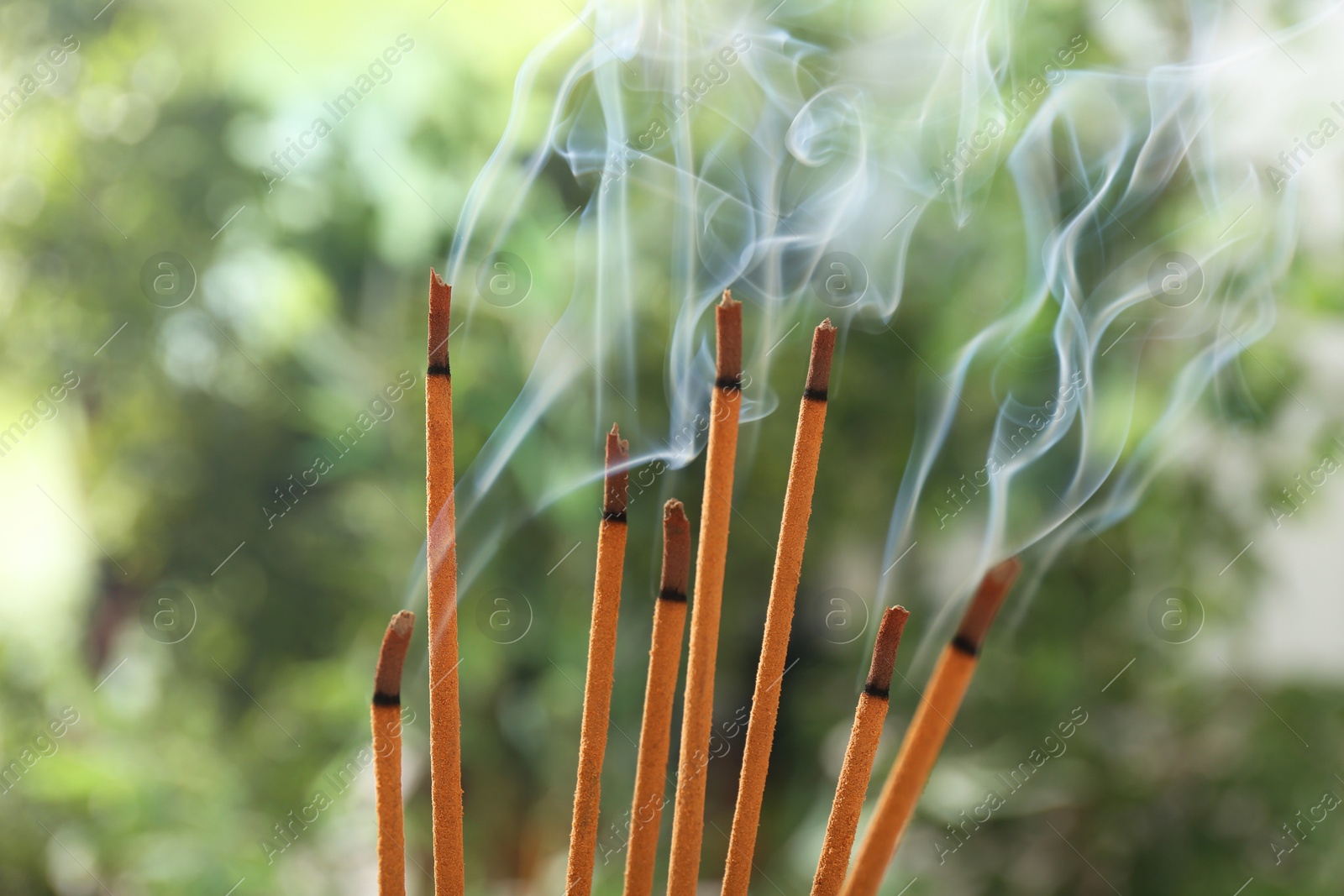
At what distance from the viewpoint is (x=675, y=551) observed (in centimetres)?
17

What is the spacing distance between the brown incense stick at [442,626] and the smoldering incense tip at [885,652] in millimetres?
82

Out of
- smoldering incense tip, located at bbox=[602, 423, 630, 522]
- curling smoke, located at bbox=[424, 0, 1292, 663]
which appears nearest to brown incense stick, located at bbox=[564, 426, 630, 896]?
smoldering incense tip, located at bbox=[602, 423, 630, 522]

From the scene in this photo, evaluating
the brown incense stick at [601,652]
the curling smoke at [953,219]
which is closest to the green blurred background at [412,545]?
the curling smoke at [953,219]

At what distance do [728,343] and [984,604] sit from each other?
7cm

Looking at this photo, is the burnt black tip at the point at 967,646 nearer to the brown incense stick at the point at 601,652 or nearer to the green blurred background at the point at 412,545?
the brown incense stick at the point at 601,652

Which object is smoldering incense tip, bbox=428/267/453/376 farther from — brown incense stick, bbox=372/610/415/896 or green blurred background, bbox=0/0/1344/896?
green blurred background, bbox=0/0/1344/896

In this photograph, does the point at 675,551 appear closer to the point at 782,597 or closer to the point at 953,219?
the point at 782,597

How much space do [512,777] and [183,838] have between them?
246 millimetres

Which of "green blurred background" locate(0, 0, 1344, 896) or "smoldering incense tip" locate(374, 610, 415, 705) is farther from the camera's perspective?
"green blurred background" locate(0, 0, 1344, 896)

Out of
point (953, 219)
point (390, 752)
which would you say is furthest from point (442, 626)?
point (953, 219)

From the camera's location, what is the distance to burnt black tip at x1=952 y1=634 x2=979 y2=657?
13 cm

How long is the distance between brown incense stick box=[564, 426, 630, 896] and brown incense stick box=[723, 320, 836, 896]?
0.03m

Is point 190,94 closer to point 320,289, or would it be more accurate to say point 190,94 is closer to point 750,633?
point 320,289

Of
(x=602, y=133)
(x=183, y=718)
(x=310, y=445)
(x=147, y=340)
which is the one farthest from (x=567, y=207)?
(x=183, y=718)
